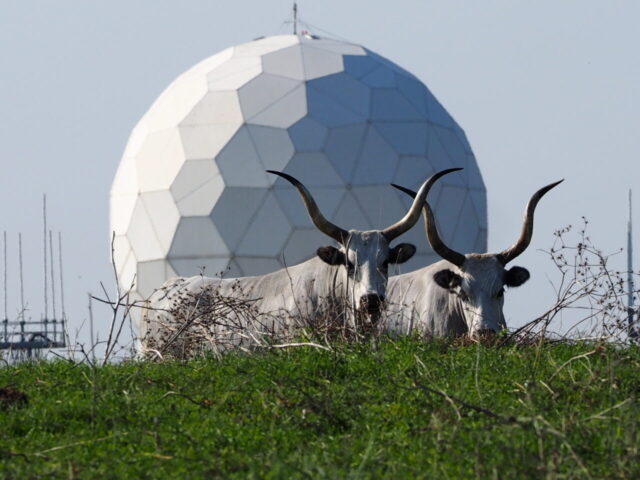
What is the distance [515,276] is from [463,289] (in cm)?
79

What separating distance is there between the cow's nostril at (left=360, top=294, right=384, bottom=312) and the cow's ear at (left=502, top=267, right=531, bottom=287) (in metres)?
1.60

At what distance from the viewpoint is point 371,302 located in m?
13.0

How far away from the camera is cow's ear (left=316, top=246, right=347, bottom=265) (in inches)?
576

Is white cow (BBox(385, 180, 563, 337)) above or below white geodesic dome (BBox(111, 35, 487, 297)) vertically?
below

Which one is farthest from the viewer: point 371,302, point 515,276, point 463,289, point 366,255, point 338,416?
point 366,255

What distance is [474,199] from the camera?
30578 mm

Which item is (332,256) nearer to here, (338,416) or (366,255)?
(366,255)

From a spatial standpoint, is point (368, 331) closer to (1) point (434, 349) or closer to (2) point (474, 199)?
(1) point (434, 349)

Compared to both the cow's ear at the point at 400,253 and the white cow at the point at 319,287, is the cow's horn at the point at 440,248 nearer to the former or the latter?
the white cow at the point at 319,287

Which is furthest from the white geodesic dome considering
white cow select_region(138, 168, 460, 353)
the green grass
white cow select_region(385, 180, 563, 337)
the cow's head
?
the green grass

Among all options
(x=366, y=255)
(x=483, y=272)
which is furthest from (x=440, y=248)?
(x=366, y=255)

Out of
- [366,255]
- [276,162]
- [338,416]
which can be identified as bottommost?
[338,416]

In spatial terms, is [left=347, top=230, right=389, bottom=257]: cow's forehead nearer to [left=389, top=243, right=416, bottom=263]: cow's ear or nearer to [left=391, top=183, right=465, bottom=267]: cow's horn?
[left=389, top=243, right=416, bottom=263]: cow's ear

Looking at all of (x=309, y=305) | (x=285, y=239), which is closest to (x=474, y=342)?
(x=309, y=305)
